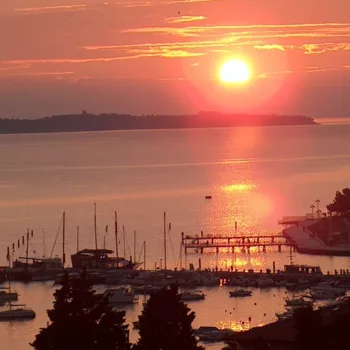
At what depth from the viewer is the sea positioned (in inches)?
1489

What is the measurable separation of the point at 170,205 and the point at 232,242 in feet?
75.2

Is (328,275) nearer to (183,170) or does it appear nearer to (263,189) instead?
(263,189)

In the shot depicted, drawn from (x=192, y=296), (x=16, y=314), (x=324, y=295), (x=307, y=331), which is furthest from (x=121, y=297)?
(x=307, y=331)

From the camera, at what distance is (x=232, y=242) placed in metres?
51.1

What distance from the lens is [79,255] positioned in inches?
1780

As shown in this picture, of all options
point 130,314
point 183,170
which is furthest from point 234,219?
point 183,170

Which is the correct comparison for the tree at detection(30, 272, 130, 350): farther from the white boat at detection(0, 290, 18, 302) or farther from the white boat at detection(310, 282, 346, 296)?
the white boat at detection(0, 290, 18, 302)

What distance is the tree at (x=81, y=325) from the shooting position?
1538 cm

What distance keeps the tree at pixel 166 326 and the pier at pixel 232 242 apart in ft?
109

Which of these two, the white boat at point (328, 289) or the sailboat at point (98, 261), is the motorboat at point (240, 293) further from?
the sailboat at point (98, 261)

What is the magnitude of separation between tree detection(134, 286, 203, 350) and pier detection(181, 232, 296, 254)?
3334 cm

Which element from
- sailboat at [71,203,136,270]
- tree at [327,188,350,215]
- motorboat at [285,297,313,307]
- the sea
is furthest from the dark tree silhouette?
tree at [327,188,350,215]

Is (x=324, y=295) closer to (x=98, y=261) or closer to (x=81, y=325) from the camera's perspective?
(x=98, y=261)

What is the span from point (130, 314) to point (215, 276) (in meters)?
5.64
